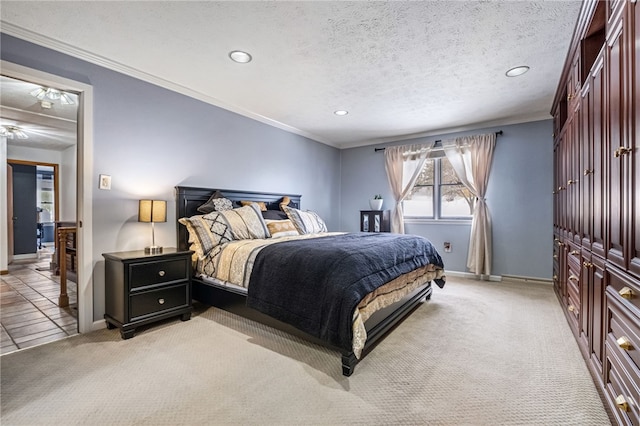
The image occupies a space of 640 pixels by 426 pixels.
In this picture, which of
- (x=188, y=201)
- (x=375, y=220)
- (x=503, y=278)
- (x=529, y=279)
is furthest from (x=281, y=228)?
(x=529, y=279)

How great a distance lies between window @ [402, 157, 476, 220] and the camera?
16.0ft

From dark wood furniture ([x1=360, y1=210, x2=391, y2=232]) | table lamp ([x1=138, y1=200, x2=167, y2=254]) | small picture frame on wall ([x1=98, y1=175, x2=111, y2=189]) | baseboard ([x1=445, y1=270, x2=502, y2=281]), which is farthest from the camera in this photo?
dark wood furniture ([x1=360, y1=210, x2=391, y2=232])

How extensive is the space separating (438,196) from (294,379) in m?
4.15

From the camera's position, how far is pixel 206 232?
9.98ft

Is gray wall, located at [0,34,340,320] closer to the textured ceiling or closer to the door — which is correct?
the textured ceiling

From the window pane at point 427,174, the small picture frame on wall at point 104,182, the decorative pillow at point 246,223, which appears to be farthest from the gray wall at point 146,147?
the window pane at point 427,174

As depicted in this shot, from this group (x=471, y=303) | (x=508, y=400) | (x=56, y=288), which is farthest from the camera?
(x=56, y=288)

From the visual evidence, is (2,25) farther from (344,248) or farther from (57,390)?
(344,248)

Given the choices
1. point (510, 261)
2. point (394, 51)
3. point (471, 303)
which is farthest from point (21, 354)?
point (510, 261)

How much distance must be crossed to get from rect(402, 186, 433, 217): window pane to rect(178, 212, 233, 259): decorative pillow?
136 inches

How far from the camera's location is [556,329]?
103 inches

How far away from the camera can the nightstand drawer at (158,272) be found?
2.48 meters

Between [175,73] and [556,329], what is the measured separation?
435cm

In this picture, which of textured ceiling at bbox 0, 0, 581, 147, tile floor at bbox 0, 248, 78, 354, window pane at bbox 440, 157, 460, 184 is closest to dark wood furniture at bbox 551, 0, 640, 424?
textured ceiling at bbox 0, 0, 581, 147
